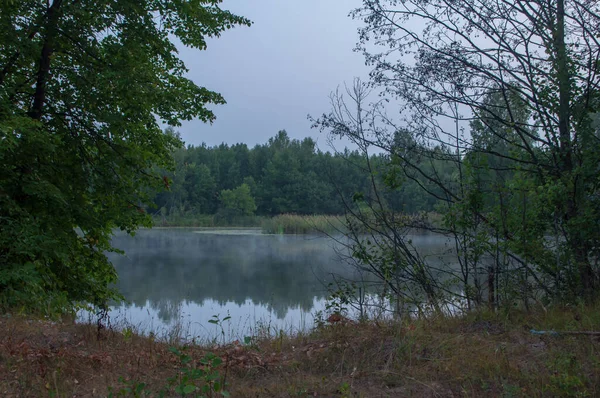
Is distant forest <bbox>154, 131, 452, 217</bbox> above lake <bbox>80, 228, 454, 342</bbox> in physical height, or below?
above

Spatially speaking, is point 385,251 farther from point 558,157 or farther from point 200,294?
point 200,294

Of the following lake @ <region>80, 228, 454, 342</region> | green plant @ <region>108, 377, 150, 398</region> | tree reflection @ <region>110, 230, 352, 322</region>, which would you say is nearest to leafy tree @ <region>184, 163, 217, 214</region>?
tree reflection @ <region>110, 230, 352, 322</region>

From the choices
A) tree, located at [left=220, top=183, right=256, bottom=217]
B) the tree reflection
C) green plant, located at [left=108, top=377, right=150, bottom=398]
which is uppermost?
tree, located at [left=220, top=183, right=256, bottom=217]

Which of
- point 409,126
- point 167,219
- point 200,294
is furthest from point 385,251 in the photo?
point 167,219

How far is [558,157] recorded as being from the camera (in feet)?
24.2

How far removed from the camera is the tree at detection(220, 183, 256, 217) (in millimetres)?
56469

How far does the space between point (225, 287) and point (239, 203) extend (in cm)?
4183

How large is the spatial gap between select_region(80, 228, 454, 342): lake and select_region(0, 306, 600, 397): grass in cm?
125

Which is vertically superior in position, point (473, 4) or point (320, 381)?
point (473, 4)

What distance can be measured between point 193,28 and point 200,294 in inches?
293

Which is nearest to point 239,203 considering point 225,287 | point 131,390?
point 225,287

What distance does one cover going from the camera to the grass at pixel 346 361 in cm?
383

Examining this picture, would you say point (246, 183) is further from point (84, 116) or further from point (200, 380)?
point (200, 380)

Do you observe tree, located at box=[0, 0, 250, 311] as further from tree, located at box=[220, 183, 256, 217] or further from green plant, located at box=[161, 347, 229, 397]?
tree, located at box=[220, 183, 256, 217]
